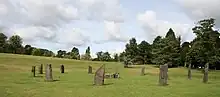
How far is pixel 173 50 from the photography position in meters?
106

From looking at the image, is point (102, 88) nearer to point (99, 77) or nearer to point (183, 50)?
point (99, 77)

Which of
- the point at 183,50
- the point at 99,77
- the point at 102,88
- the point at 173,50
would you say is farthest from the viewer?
the point at 183,50

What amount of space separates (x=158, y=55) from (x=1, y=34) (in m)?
99.7

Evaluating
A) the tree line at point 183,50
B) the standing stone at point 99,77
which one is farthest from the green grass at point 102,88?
the tree line at point 183,50

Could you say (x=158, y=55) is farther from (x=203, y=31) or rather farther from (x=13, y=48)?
(x=13, y=48)

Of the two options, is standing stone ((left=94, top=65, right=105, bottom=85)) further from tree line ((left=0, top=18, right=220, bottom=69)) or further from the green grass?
tree line ((left=0, top=18, right=220, bottom=69))

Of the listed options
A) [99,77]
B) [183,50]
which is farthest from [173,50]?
[99,77]

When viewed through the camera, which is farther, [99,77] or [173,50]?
[173,50]

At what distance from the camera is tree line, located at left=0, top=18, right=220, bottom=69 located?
8225 centimetres

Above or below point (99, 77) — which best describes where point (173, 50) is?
above

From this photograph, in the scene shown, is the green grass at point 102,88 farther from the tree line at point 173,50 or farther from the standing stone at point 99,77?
the tree line at point 173,50

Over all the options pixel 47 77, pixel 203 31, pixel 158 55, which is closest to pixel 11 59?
pixel 158 55

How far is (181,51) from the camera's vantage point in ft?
387

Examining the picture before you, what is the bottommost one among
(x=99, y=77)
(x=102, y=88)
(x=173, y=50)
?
(x=102, y=88)
